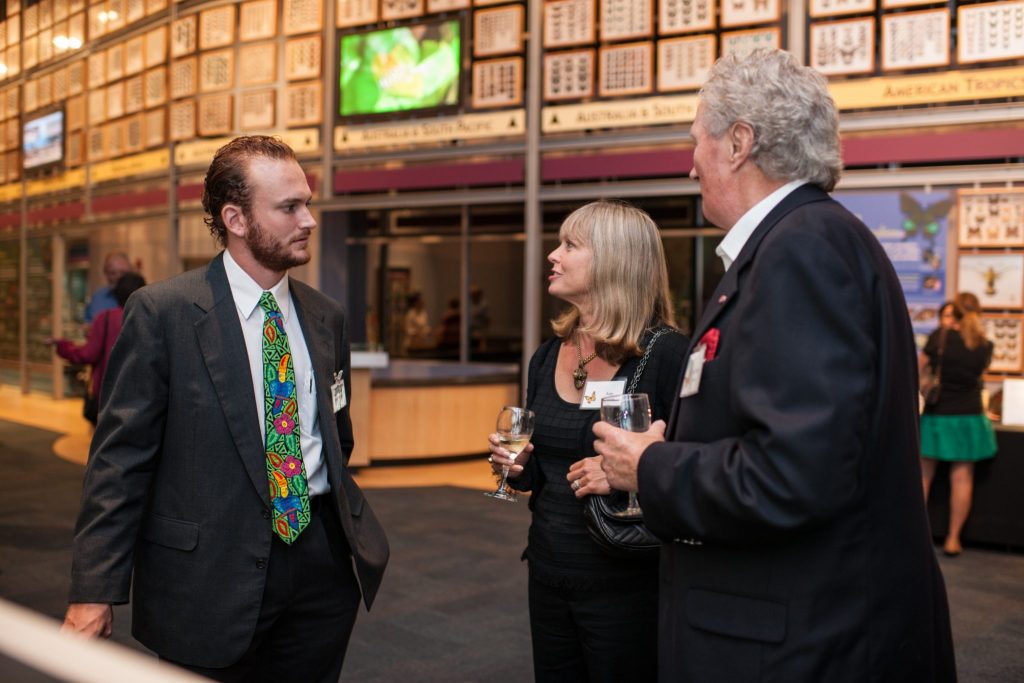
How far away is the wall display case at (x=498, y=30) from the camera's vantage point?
9000 millimetres

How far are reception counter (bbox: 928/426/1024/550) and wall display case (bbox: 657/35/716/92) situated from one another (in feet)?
11.8

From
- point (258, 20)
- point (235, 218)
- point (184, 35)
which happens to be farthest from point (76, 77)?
point (235, 218)

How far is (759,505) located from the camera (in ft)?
4.40

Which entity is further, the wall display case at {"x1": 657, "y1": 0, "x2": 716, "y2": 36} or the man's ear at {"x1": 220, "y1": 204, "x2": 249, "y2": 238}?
the wall display case at {"x1": 657, "y1": 0, "x2": 716, "y2": 36}

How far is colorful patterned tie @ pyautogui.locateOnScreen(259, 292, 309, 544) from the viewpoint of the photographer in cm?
210

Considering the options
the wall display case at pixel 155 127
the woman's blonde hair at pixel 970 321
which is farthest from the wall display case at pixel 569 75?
the wall display case at pixel 155 127

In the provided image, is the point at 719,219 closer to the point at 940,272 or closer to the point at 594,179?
the point at 940,272

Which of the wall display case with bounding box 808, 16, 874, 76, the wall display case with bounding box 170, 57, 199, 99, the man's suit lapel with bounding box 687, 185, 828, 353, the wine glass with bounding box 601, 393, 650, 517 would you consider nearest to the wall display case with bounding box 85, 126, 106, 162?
the wall display case with bounding box 170, 57, 199, 99

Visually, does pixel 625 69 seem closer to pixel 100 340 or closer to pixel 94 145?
pixel 100 340

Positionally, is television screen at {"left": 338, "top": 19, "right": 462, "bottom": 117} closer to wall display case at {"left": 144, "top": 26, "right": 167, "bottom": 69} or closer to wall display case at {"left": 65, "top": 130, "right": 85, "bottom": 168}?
wall display case at {"left": 144, "top": 26, "right": 167, "bottom": 69}

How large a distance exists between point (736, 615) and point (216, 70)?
1124cm

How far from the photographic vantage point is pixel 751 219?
1533 mm

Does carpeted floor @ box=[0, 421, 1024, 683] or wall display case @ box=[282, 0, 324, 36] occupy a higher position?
wall display case @ box=[282, 0, 324, 36]

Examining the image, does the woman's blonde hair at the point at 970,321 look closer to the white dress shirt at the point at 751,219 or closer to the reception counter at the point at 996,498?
the reception counter at the point at 996,498
